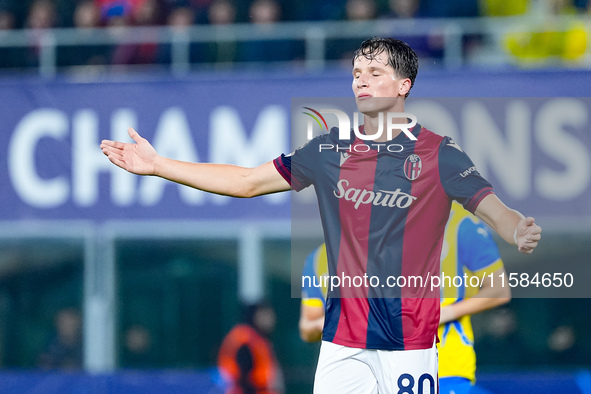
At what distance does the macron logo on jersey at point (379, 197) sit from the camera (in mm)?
3373

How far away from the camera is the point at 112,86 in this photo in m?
7.95

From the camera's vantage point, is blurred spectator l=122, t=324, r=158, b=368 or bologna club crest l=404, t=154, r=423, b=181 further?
blurred spectator l=122, t=324, r=158, b=368

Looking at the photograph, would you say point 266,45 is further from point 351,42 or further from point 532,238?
point 532,238

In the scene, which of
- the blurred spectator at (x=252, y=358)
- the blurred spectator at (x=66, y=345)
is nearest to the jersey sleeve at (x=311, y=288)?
the blurred spectator at (x=252, y=358)

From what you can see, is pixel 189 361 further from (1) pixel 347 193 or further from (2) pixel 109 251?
(1) pixel 347 193

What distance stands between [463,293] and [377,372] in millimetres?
1004

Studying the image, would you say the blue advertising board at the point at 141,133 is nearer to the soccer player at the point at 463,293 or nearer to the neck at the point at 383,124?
the soccer player at the point at 463,293

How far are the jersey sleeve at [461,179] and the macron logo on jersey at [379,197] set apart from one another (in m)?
0.15

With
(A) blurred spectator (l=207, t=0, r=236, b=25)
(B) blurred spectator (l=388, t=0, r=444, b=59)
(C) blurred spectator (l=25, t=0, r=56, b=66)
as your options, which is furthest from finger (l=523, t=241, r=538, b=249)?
(C) blurred spectator (l=25, t=0, r=56, b=66)

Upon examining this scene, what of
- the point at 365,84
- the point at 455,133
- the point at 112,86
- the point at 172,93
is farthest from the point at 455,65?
the point at 365,84

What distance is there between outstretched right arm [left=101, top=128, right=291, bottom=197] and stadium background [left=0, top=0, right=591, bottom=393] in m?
3.38

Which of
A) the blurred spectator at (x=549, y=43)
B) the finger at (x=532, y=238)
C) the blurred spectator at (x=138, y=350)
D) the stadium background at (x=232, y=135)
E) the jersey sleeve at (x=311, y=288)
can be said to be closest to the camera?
the finger at (x=532, y=238)

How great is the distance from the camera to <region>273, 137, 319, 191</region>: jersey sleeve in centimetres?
345

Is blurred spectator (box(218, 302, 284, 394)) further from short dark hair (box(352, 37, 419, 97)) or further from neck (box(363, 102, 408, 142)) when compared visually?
short dark hair (box(352, 37, 419, 97))
